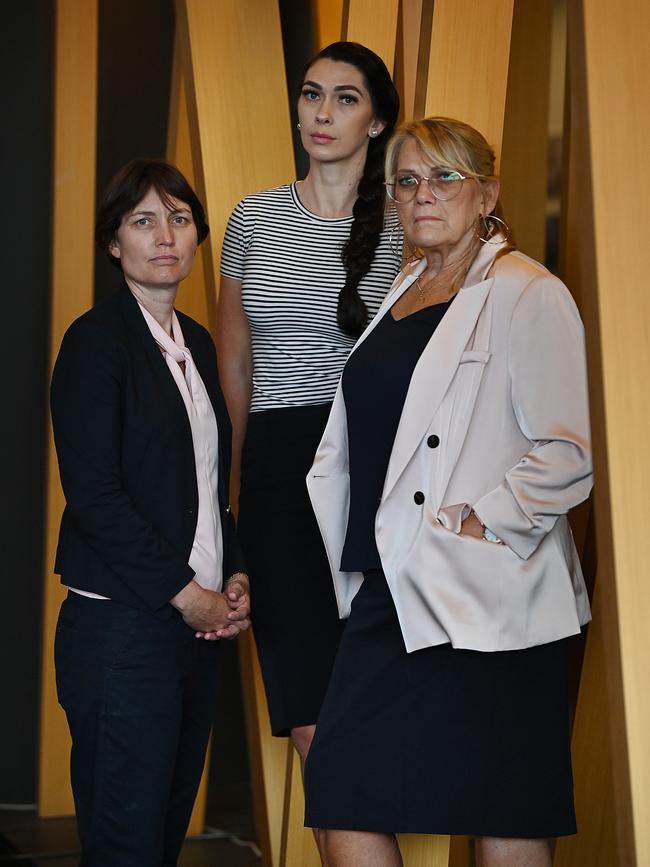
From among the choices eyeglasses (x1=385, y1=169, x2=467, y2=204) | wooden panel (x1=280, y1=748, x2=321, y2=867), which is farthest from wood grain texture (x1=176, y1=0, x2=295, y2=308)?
wooden panel (x1=280, y1=748, x2=321, y2=867)

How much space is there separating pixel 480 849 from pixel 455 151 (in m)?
1.31

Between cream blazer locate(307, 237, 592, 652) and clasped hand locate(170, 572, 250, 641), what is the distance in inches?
16.5

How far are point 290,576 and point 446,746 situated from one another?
2.55 ft

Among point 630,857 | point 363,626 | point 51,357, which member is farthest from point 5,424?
point 630,857

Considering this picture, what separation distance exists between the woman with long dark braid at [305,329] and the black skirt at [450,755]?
0.66m

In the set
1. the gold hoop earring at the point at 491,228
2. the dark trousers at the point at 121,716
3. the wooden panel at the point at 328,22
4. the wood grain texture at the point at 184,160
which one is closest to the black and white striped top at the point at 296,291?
the gold hoop earring at the point at 491,228

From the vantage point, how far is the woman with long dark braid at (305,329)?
9.52 feet

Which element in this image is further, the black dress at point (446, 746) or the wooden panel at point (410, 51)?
the wooden panel at point (410, 51)

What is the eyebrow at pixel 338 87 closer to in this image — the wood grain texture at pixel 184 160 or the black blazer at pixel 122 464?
the black blazer at pixel 122 464

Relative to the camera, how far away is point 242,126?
366 centimetres

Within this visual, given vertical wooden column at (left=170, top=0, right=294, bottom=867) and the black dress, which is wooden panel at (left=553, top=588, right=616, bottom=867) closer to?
the black dress

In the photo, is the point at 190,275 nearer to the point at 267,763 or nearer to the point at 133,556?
the point at 267,763

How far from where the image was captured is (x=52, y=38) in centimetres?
468

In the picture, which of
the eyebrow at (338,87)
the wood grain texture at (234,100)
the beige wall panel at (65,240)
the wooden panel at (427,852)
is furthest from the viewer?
the beige wall panel at (65,240)
